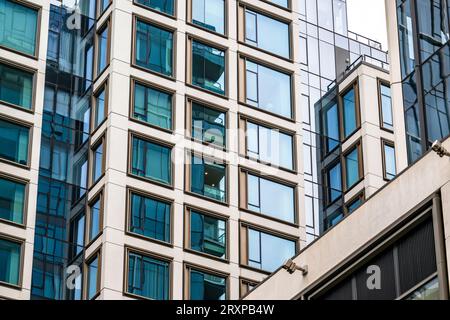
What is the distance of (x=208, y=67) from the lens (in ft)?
212

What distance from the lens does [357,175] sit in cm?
6500

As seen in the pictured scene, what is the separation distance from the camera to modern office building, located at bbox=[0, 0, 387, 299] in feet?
189

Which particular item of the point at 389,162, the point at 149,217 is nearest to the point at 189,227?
the point at 149,217

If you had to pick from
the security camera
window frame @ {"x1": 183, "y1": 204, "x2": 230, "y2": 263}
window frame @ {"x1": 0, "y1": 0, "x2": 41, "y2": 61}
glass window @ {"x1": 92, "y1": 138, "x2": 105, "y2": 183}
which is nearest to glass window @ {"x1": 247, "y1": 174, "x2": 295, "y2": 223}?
window frame @ {"x1": 183, "y1": 204, "x2": 230, "y2": 263}

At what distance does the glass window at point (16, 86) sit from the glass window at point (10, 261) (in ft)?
24.5

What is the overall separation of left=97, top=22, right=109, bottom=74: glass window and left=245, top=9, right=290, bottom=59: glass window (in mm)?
7880

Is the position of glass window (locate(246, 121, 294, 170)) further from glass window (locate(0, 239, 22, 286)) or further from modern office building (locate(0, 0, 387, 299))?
glass window (locate(0, 239, 22, 286))

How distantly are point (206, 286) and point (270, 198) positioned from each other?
6840 millimetres

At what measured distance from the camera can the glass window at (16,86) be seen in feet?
199

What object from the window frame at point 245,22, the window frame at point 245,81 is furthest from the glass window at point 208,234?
the window frame at point 245,22

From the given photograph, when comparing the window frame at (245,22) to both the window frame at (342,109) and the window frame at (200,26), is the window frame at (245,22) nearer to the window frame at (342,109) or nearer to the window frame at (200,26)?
the window frame at (200,26)

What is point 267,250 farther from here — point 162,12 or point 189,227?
point 162,12

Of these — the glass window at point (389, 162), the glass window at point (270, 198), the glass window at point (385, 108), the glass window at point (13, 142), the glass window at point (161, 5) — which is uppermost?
the glass window at point (161, 5)
